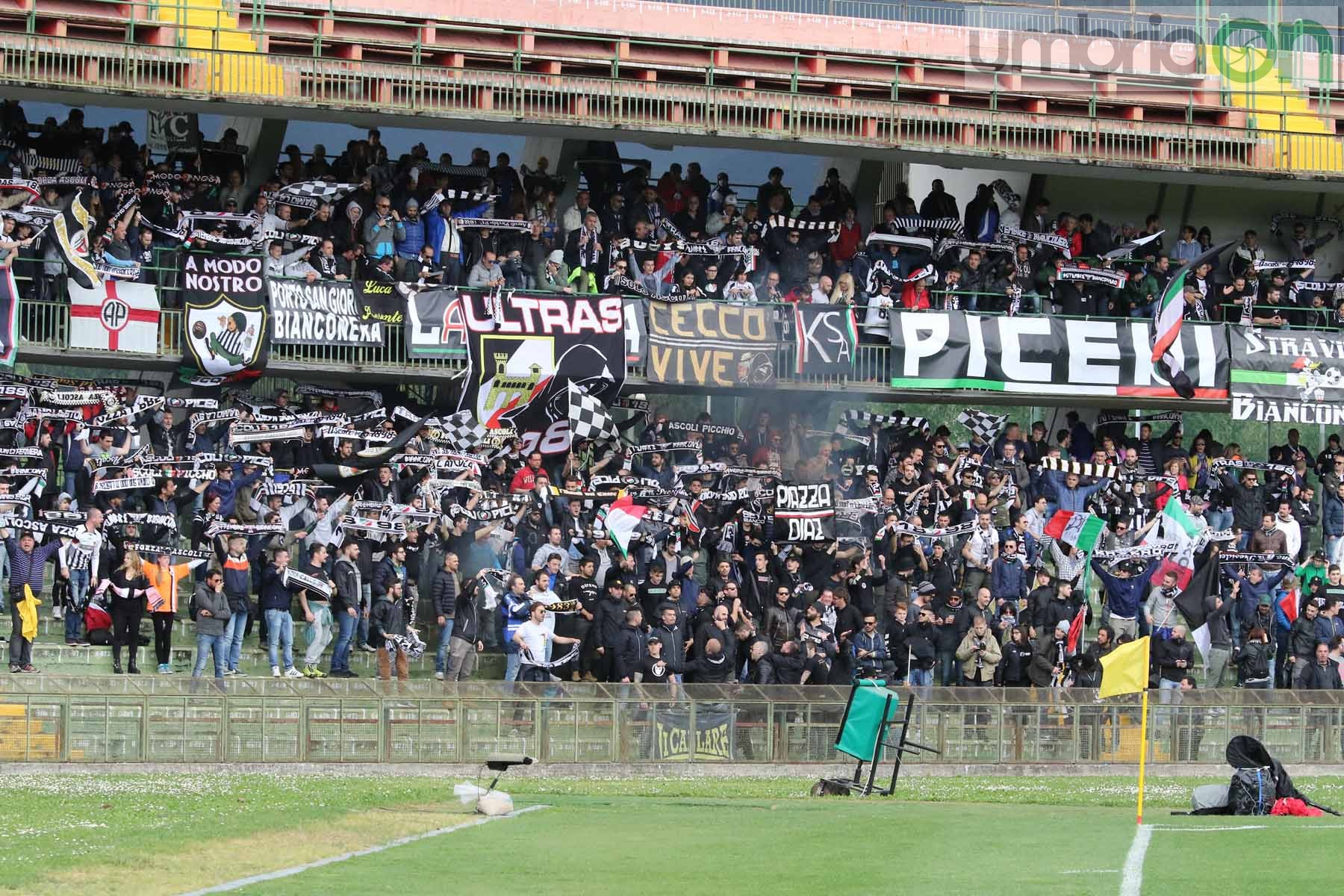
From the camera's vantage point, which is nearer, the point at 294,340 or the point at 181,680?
the point at 181,680

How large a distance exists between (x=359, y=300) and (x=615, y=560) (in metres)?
6.28

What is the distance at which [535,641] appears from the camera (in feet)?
95.0

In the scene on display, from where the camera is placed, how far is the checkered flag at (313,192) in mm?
33281

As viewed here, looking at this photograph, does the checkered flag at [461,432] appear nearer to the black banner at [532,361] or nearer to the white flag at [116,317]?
the black banner at [532,361]

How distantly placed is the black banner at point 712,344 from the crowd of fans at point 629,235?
Answer: 1.23 ft

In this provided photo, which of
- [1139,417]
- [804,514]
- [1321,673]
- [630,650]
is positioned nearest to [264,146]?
[804,514]

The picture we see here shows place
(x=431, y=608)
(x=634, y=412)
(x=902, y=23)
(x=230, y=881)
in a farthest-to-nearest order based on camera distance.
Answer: (x=902, y=23)
(x=634, y=412)
(x=431, y=608)
(x=230, y=881)

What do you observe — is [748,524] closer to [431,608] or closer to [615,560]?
[615,560]

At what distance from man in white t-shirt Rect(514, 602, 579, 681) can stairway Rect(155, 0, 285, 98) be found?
10.4 metres

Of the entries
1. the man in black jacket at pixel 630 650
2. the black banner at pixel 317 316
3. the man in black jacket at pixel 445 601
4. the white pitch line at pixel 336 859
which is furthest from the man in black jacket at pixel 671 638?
the white pitch line at pixel 336 859

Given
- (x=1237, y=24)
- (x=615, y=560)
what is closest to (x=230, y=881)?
(x=615, y=560)

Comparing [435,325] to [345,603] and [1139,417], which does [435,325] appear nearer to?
[345,603]

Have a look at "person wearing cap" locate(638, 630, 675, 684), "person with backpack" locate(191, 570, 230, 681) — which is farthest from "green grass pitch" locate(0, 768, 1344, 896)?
"person wearing cap" locate(638, 630, 675, 684)

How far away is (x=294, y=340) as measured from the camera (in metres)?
32.9
